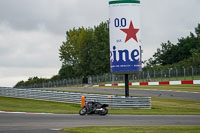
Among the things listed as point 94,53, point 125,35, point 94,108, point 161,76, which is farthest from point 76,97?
point 94,53

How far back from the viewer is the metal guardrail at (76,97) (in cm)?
3406

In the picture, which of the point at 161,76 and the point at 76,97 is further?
the point at 161,76

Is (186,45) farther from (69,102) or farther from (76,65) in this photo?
(69,102)

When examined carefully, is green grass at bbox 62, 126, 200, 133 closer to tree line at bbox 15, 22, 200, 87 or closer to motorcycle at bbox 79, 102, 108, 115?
motorcycle at bbox 79, 102, 108, 115

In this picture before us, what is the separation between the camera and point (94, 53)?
12069 cm

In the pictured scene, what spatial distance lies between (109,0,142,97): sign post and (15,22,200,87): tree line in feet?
264

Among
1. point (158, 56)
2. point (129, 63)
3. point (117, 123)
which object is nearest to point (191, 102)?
point (129, 63)

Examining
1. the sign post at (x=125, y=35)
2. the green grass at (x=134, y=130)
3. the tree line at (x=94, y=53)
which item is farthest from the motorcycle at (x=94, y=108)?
the tree line at (x=94, y=53)

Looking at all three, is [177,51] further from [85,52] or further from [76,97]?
[76,97]

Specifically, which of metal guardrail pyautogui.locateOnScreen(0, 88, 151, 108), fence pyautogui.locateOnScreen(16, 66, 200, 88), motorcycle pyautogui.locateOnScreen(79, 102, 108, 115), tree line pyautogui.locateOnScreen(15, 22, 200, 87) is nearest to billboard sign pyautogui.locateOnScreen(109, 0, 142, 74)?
metal guardrail pyautogui.locateOnScreen(0, 88, 151, 108)

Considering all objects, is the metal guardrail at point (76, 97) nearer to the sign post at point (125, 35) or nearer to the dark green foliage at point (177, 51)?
the sign post at point (125, 35)

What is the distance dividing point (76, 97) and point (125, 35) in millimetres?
8082

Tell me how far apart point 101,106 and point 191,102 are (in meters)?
13.6

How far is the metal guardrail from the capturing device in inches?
1341
